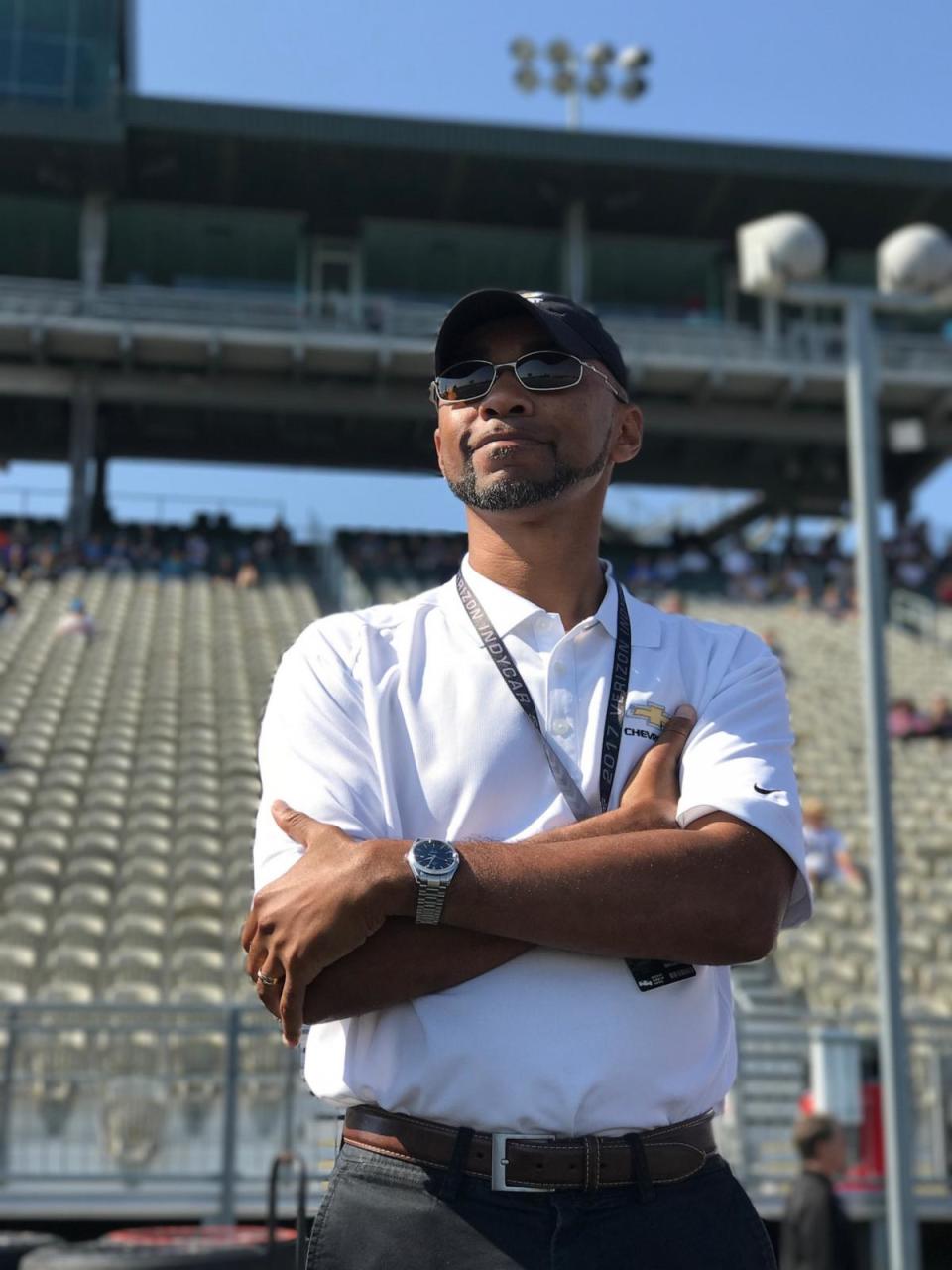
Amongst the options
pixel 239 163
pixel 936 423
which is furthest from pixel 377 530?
pixel 936 423

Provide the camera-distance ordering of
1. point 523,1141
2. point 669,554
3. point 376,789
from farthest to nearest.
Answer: point 669,554, point 376,789, point 523,1141

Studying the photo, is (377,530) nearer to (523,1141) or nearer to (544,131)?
(544,131)

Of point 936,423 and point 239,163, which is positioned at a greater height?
point 239,163

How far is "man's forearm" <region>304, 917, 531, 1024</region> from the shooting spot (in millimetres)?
1864

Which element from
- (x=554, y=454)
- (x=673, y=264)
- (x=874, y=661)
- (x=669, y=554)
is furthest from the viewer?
(x=673, y=264)

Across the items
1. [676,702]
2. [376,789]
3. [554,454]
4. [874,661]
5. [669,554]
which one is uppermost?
[669,554]

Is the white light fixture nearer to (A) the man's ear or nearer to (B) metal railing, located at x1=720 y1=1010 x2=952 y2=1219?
(B) metal railing, located at x1=720 y1=1010 x2=952 y2=1219

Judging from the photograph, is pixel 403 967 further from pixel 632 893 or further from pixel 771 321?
pixel 771 321

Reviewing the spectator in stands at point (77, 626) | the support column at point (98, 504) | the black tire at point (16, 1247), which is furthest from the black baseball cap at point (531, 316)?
the support column at point (98, 504)

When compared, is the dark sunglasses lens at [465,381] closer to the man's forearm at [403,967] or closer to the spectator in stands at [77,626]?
the man's forearm at [403,967]

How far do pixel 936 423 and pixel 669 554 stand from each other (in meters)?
8.20

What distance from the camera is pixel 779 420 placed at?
31844 millimetres

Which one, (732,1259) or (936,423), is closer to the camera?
(732,1259)

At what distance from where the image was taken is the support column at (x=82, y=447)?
95.3 ft
